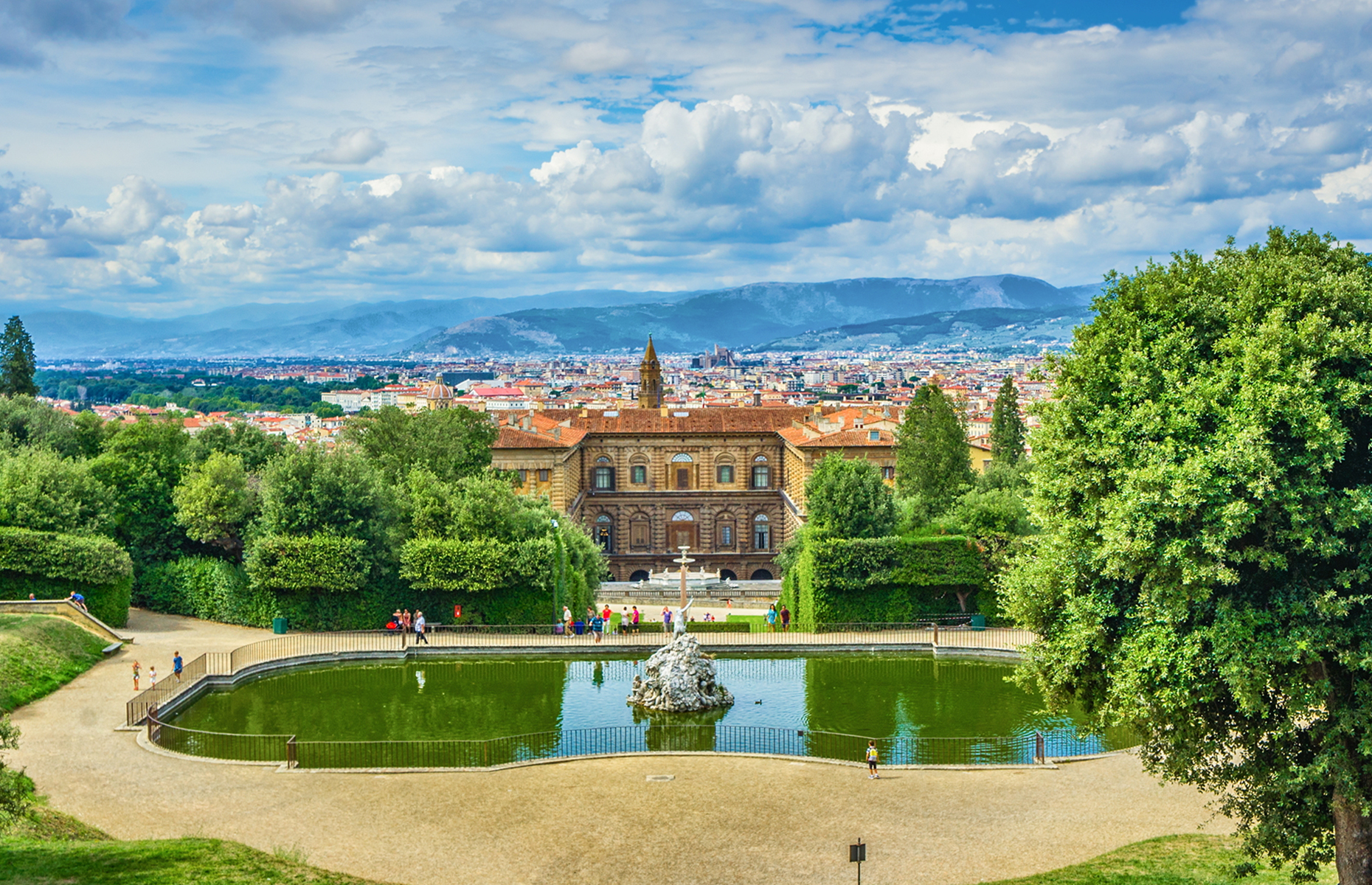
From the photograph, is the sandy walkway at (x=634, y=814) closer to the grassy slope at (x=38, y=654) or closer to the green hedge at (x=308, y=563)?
the grassy slope at (x=38, y=654)

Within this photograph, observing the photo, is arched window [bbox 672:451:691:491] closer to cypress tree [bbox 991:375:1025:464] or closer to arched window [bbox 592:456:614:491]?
→ arched window [bbox 592:456:614:491]

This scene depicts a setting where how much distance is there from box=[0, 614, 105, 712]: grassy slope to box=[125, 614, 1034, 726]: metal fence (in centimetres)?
389

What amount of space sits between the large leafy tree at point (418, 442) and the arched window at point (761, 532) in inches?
1118

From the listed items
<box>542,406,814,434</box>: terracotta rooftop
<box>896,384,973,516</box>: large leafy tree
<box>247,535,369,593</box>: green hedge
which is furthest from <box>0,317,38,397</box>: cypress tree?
<box>896,384,973,516</box>: large leafy tree

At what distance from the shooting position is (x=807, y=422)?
257 feet

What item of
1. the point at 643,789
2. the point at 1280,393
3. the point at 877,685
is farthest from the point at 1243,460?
the point at 877,685

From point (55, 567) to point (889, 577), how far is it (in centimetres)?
3010

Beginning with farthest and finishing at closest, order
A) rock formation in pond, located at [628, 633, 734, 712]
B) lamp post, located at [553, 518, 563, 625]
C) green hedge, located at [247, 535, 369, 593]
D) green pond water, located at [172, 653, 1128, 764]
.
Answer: lamp post, located at [553, 518, 563, 625]
green hedge, located at [247, 535, 369, 593]
rock formation in pond, located at [628, 633, 734, 712]
green pond water, located at [172, 653, 1128, 764]

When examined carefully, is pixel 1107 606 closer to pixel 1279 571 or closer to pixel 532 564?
pixel 1279 571

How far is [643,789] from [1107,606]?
36.4 ft

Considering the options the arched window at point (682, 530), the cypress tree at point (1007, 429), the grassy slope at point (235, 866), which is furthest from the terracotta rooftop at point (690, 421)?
the grassy slope at point (235, 866)

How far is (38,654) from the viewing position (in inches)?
1345

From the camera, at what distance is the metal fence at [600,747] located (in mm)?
27938

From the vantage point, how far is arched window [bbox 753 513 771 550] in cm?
8169
